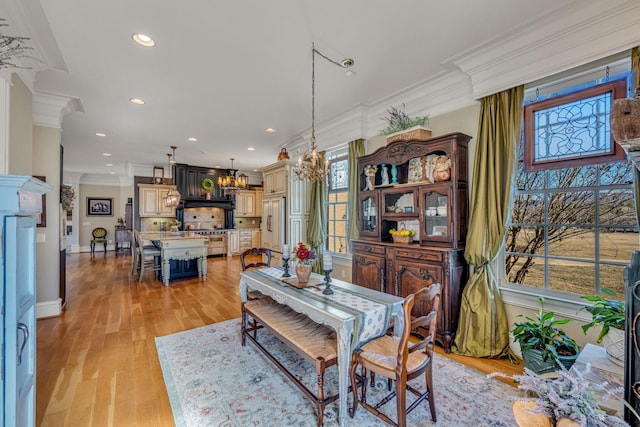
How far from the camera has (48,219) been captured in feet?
12.8

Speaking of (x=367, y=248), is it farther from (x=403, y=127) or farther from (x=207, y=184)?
(x=207, y=184)

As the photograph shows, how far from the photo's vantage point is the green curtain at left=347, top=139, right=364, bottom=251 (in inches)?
171

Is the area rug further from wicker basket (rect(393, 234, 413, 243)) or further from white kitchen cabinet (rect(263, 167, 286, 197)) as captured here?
white kitchen cabinet (rect(263, 167, 286, 197))

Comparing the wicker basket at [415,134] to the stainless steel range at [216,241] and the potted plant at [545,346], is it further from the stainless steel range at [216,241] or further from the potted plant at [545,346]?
the stainless steel range at [216,241]

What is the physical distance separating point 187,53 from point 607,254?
4.22m

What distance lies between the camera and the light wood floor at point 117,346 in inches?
81.8

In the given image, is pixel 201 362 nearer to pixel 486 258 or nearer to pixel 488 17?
pixel 486 258

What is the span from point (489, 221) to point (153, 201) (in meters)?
9.08

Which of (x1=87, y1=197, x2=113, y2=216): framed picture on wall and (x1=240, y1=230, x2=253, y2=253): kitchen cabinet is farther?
(x1=87, y1=197, x2=113, y2=216): framed picture on wall

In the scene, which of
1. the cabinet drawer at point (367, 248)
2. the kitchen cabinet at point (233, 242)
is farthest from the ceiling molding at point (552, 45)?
the kitchen cabinet at point (233, 242)

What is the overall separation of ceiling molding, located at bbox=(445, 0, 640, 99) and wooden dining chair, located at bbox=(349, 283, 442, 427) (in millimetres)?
2194

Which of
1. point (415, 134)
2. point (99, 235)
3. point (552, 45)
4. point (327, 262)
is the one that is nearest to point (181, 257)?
point (327, 262)

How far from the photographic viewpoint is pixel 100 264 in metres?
8.05

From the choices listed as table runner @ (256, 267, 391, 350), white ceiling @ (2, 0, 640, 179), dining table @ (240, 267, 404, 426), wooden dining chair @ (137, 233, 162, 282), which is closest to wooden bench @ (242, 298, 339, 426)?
dining table @ (240, 267, 404, 426)
